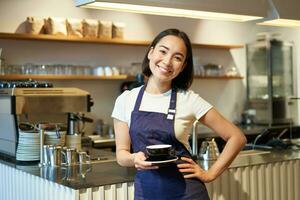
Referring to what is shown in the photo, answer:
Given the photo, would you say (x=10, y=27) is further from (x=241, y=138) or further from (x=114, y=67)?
(x=241, y=138)

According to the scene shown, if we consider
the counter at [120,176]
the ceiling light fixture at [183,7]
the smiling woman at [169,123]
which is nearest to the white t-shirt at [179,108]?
the smiling woman at [169,123]

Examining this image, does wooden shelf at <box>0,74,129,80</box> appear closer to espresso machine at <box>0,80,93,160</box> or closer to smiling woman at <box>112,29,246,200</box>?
espresso machine at <box>0,80,93,160</box>

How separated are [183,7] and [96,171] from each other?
1.08m

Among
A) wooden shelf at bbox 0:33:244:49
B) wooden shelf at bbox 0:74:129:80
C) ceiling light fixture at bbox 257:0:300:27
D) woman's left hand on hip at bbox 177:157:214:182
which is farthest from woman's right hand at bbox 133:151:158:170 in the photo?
wooden shelf at bbox 0:33:244:49

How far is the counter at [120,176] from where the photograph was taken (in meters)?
2.28

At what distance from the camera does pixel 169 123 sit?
1.80m

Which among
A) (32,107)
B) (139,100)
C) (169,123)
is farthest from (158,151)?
(32,107)

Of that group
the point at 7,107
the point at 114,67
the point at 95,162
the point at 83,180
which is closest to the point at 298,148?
the point at 95,162

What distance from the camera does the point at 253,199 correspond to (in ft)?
9.31

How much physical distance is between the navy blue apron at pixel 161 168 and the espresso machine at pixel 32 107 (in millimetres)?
1467

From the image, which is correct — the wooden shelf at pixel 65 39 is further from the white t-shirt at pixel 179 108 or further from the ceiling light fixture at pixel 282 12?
the white t-shirt at pixel 179 108

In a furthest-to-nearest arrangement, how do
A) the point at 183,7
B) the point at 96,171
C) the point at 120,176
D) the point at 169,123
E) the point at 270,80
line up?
1. the point at 270,80
2. the point at 183,7
3. the point at 96,171
4. the point at 120,176
5. the point at 169,123

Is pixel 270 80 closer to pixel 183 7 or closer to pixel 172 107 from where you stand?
pixel 183 7

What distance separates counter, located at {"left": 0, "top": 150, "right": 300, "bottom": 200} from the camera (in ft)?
7.48
